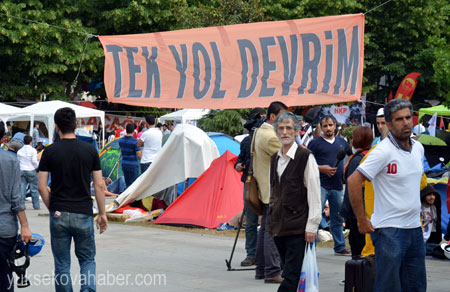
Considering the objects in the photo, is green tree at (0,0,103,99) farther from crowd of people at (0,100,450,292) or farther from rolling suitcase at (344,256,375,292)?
rolling suitcase at (344,256,375,292)

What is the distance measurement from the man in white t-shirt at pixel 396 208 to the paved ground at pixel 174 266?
8.45 feet

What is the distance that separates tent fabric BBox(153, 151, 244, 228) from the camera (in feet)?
42.4

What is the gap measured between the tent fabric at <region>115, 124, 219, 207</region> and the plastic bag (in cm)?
779

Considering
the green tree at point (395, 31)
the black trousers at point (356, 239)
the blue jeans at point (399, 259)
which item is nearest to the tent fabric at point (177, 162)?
the black trousers at point (356, 239)

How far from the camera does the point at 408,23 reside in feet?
130

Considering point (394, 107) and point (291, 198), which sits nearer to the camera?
point (394, 107)

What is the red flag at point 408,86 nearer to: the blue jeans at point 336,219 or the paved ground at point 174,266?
the paved ground at point 174,266

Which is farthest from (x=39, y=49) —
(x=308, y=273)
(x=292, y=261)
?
(x=308, y=273)

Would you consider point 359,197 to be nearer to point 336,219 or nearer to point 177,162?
point 336,219

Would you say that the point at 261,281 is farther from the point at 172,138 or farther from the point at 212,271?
the point at 172,138

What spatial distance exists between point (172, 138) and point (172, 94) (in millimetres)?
2116

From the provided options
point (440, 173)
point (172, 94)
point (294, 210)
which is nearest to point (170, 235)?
point (172, 94)

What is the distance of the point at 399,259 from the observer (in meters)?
5.23

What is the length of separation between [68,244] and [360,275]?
2.41 metres
